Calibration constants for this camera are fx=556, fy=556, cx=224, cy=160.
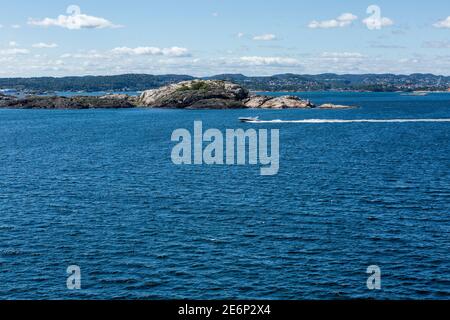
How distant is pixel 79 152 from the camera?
134m

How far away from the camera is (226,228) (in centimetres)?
6488

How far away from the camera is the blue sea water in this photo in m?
49.1

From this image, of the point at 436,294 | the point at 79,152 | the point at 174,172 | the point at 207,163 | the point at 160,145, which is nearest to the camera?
the point at 436,294

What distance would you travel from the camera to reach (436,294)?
153 feet

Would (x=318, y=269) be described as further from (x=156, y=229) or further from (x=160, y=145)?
(x=160, y=145)

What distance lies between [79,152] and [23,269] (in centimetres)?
8366

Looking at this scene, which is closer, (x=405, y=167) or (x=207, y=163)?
(x=405, y=167)

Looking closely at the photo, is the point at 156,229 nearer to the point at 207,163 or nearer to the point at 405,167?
the point at 207,163

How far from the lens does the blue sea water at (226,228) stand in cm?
4912
